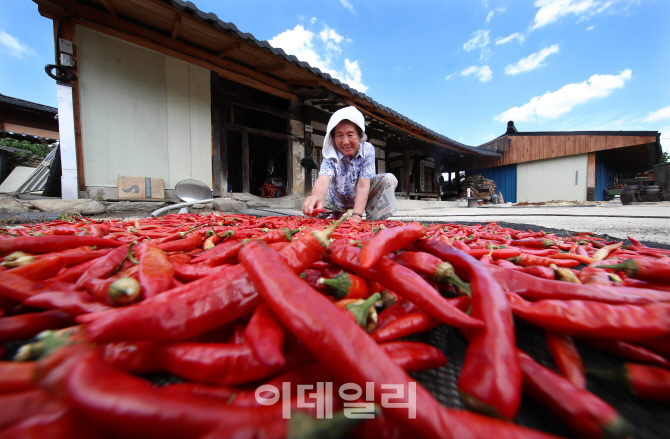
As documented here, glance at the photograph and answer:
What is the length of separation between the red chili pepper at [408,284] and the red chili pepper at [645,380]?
1.05ft

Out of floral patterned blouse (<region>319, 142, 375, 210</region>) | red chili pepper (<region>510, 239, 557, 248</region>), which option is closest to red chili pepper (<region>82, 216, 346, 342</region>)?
red chili pepper (<region>510, 239, 557, 248</region>)

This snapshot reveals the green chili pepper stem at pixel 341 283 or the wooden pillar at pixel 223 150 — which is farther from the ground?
the wooden pillar at pixel 223 150

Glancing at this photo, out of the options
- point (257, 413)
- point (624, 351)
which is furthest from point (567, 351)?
point (257, 413)

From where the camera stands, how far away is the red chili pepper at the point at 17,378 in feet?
1.62

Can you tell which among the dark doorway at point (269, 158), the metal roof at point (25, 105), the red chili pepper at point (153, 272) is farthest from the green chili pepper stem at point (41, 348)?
the metal roof at point (25, 105)

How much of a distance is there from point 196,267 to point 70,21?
21.8 ft

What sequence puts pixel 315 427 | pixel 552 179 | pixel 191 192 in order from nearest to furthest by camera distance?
pixel 315 427 → pixel 191 192 → pixel 552 179

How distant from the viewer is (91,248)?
1449 millimetres

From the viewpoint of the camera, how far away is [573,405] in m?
0.54

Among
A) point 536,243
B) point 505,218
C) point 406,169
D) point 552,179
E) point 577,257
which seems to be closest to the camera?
point 577,257

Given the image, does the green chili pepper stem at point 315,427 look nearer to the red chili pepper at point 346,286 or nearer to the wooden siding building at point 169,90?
the red chili pepper at point 346,286

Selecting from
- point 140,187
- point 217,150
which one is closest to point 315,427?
point 140,187

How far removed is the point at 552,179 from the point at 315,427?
2256 centimetres

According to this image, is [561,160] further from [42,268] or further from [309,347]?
[42,268]
